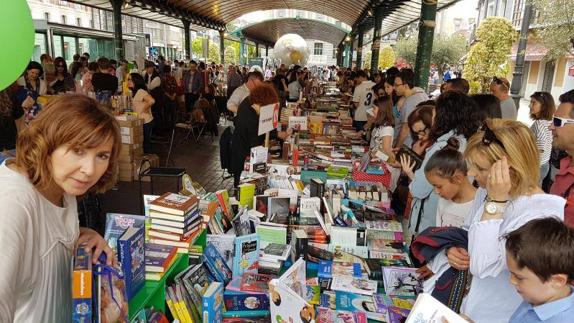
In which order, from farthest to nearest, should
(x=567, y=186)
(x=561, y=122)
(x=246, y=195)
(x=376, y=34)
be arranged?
1. (x=376, y=34)
2. (x=246, y=195)
3. (x=561, y=122)
4. (x=567, y=186)

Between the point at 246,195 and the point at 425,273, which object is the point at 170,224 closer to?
the point at 246,195

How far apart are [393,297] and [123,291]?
5.28ft

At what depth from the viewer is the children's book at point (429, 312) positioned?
137 centimetres

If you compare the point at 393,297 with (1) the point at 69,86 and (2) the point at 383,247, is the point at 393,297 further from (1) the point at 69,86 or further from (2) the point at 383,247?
(1) the point at 69,86

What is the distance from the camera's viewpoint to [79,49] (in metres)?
16.2

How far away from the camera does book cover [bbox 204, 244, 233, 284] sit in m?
2.54

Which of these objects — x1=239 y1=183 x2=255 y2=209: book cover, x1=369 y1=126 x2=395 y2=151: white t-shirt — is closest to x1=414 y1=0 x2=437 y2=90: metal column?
x1=369 y1=126 x2=395 y2=151: white t-shirt

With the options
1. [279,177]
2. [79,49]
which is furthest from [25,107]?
[79,49]

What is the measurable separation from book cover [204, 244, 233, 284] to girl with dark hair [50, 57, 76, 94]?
320 inches

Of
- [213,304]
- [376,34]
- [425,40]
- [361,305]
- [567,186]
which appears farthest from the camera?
[376,34]

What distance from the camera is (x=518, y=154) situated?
1.73 meters

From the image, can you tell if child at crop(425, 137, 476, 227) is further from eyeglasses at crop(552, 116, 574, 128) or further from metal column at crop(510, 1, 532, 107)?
metal column at crop(510, 1, 532, 107)

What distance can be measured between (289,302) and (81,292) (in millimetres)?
969

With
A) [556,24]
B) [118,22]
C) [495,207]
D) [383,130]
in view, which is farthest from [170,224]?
[556,24]
